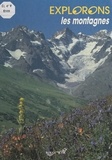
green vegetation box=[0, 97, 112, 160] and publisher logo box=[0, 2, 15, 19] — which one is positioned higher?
publisher logo box=[0, 2, 15, 19]

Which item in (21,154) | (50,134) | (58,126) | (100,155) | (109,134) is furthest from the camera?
(58,126)

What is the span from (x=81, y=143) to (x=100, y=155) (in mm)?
790

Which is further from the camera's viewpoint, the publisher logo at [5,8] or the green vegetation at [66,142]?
the publisher logo at [5,8]

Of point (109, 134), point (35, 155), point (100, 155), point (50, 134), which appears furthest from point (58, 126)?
point (100, 155)

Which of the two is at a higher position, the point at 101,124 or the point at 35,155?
the point at 101,124

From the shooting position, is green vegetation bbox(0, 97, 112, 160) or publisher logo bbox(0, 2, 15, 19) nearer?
green vegetation bbox(0, 97, 112, 160)

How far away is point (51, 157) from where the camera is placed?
581cm

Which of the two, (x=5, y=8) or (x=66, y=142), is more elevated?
(x=5, y=8)

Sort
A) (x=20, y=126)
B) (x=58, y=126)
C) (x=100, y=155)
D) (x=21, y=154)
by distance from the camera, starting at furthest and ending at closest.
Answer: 1. (x=20, y=126)
2. (x=58, y=126)
3. (x=21, y=154)
4. (x=100, y=155)

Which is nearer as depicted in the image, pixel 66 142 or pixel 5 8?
pixel 66 142

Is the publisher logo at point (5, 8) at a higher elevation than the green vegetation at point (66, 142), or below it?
higher

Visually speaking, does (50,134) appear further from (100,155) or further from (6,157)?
(100,155)

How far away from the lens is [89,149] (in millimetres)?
5473

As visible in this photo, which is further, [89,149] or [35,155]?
[35,155]
